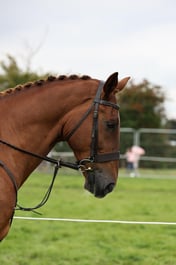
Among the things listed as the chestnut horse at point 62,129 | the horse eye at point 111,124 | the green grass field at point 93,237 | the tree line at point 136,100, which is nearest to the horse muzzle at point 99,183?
the chestnut horse at point 62,129

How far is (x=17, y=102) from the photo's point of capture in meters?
3.84

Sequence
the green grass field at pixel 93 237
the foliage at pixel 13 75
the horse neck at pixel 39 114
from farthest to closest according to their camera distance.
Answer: the foliage at pixel 13 75, the green grass field at pixel 93 237, the horse neck at pixel 39 114

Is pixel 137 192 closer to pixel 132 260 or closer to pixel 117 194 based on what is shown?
pixel 117 194

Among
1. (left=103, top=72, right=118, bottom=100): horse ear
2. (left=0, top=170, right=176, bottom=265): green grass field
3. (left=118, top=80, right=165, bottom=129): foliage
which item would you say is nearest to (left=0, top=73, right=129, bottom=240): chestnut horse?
(left=103, top=72, right=118, bottom=100): horse ear

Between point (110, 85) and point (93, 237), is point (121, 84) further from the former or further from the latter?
point (93, 237)

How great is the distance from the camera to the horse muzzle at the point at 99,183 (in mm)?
3686

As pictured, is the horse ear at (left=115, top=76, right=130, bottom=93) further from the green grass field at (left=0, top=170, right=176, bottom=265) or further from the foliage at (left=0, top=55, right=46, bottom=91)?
the foliage at (left=0, top=55, right=46, bottom=91)

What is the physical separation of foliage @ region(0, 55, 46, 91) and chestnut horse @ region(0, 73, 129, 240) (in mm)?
25325

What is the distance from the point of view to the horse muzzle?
12.1ft

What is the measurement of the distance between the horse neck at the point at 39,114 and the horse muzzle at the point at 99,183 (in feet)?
1.37

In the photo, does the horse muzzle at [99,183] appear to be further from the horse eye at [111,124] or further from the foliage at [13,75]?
the foliage at [13,75]

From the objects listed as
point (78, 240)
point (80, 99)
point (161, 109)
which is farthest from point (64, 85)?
point (161, 109)

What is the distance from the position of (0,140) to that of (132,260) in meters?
3.29

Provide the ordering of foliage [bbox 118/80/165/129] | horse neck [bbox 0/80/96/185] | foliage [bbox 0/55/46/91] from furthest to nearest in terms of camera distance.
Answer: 1. foliage [bbox 118/80/165/129]
2. foliage [bbox 0/55/46/91]
3. horse neck [bbox 0/80/96/185]
